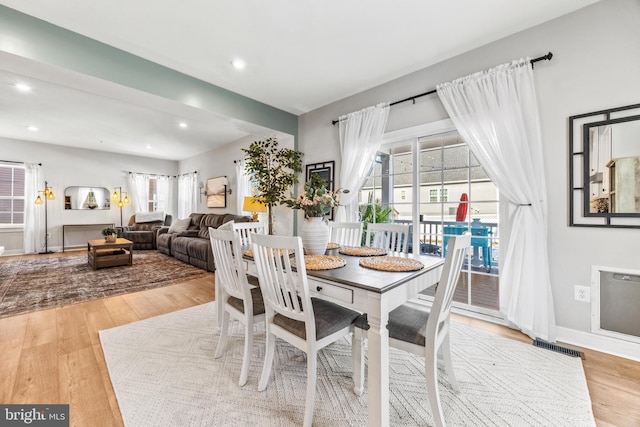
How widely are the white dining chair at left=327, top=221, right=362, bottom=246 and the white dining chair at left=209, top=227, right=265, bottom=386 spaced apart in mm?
1089

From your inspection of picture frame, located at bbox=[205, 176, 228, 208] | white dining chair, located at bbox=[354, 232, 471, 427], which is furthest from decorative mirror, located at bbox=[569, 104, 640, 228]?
picture frame, located at bbox=[205, 176, 228, 208]

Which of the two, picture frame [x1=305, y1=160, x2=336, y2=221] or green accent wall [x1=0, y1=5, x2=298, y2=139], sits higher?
green accent wall [x1=0, y1=5, x2=298, y2=139]

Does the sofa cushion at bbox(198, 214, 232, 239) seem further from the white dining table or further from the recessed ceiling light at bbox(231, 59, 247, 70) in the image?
the white dining table

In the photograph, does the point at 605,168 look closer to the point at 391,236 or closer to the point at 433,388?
the point at 391,236

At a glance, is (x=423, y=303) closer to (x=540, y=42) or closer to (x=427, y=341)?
(x=427, y=341)

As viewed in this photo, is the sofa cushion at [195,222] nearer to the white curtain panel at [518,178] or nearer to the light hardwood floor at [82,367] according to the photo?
the light hardwood floor at [82,367]

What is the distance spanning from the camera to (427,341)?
1.30 m

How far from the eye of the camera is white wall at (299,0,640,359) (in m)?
1.89

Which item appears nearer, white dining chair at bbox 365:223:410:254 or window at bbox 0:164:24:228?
white dining chair at bbox 365:223:410:254

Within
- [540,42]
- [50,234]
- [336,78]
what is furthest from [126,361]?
[50,234]

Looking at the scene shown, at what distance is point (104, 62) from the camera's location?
2.46 m

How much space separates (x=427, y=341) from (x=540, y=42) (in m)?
2.63

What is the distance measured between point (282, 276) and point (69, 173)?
7949 mm

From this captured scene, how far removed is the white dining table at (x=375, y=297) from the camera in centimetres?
119
